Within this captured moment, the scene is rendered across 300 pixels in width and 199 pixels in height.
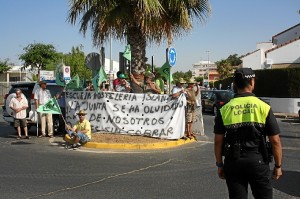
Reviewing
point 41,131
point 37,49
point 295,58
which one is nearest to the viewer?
point 41,131

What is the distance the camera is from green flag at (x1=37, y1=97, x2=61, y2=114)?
1240 cm

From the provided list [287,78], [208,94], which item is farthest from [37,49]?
[287,78]

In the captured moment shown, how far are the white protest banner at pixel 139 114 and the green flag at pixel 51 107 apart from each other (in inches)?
44.2

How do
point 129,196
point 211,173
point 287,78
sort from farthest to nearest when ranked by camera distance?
point 287,78 < point 211,173 < point 129,196

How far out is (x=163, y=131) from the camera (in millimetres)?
11859

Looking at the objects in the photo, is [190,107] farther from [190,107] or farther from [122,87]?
[122,87]

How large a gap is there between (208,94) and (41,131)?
44.0 feet

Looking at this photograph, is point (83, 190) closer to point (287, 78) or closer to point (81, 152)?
point (81, 152)

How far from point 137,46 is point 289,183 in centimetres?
732

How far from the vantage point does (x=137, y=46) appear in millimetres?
12977

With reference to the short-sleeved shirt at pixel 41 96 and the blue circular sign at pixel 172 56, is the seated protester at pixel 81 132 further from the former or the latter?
the blue circular sign at pixel 172 56

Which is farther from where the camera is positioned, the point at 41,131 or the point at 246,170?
the point at 41,131

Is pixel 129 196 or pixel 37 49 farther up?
pixel 37 49

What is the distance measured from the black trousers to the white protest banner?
806 cm
